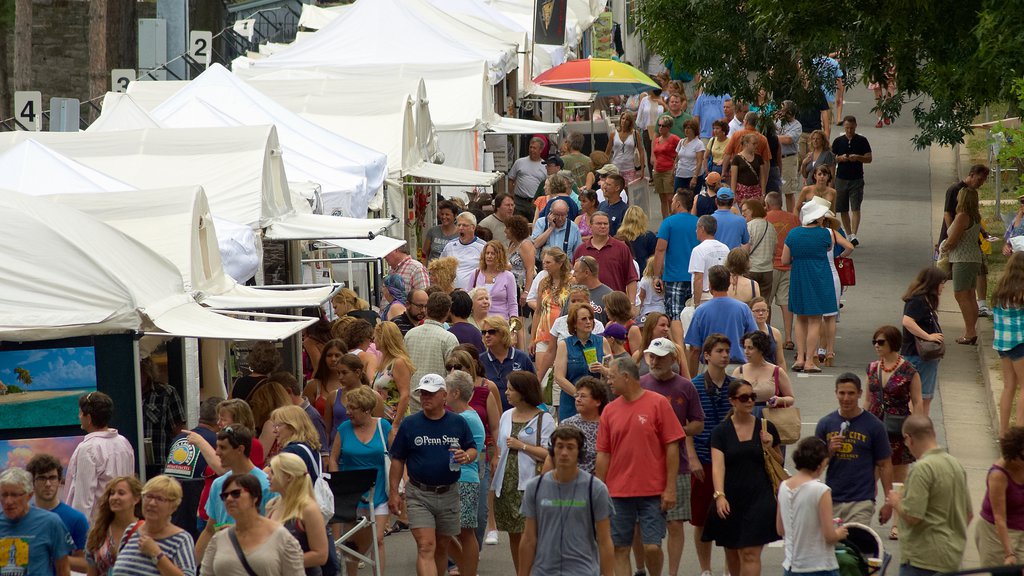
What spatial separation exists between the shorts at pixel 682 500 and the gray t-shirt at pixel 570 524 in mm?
1392

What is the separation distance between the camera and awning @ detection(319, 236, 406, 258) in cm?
1339

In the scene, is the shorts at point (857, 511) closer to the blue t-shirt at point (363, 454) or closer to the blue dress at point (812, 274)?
the blue t-shirt at point (363, 454)

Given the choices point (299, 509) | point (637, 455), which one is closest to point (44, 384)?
point (299, 509)

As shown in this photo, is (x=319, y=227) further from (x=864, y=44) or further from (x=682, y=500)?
(x=864, y=44)

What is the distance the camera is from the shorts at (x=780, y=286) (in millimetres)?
15678

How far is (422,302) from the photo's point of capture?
12.7 metres

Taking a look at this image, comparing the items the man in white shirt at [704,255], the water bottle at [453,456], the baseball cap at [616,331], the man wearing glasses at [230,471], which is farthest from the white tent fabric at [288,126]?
the man wearing glasses at [230,471]

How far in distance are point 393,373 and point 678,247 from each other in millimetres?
4814

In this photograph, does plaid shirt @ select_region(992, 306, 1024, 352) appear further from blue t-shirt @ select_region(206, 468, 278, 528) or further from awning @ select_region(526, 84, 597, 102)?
awning @ select_region(526, 84, 597, 102)

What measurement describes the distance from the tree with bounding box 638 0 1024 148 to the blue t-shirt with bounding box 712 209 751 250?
2.35 m

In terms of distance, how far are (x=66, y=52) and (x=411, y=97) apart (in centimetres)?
2564

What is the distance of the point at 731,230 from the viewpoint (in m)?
15.2

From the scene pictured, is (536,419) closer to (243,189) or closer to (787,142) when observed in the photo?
(243,189)

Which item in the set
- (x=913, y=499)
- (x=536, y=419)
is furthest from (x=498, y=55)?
(x=913, y=499)
